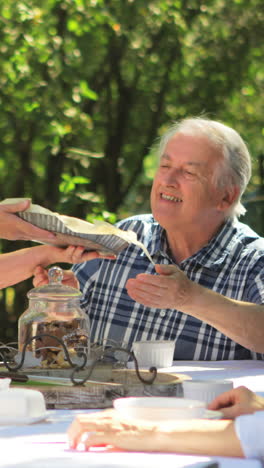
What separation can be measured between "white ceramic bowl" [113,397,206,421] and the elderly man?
1.63 m

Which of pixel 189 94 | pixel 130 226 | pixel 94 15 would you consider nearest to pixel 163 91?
pixel 189 94

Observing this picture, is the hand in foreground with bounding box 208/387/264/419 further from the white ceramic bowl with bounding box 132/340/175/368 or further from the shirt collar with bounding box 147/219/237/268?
the shirt collar with bounding box 147/219/237/268

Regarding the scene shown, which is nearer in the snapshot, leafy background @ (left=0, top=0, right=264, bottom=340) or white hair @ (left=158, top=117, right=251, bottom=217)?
white hair @ (left=158, top=117, right=251, bottom=217)

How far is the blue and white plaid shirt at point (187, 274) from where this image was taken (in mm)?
3348

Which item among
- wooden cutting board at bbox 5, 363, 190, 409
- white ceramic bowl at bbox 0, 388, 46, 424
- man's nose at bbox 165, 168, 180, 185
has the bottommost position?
wooden cutting board at bbox 5, 363, 190, 409

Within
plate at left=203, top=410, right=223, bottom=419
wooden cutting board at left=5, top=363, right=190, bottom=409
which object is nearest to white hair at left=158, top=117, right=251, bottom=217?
wooden cutting board at left=5, top=363, right=190, bottom=409

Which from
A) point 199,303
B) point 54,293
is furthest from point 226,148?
point 54,293

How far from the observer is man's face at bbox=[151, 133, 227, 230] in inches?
139

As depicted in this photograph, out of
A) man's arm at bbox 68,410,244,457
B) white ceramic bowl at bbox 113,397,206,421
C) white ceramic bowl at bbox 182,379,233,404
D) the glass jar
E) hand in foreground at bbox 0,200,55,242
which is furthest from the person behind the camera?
hand in foreground at bbox 0,200,55,242

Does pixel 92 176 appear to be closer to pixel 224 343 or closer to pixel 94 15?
pixel 94 15

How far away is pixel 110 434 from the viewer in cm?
141

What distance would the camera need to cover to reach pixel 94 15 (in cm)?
714

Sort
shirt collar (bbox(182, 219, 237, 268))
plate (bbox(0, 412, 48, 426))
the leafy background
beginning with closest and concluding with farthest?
plate (bbox(0, 412, 48, 426)), shirt collar (bbox(182, 219, 237, 268)), the leafy background

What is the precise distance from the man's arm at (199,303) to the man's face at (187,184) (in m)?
0.68
